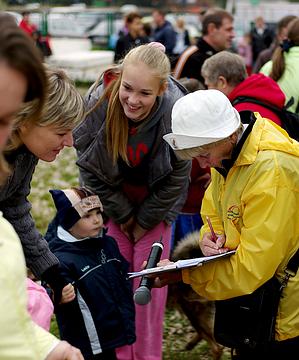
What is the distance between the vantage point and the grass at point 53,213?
197 inches

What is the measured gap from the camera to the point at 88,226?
13.1ft

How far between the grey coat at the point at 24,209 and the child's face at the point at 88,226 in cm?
52

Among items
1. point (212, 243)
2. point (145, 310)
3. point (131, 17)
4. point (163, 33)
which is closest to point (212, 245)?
point (212, 243)

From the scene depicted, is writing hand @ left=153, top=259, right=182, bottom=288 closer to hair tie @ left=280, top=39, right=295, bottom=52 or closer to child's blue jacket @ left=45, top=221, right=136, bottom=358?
child's blue jacket @ left=45, top=221, right=136, bottom=358

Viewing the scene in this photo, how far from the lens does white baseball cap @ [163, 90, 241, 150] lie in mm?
2938

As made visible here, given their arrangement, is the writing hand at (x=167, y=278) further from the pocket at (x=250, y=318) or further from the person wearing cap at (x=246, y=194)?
the pocket at (x=250, y=318)

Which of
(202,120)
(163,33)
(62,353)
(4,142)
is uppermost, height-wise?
(4,142)

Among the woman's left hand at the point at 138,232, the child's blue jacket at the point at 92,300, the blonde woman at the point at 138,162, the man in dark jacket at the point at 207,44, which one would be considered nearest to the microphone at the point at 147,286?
the child's blue jacket at the point at 92,300

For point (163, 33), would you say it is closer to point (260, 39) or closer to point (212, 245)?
point (260, 39)

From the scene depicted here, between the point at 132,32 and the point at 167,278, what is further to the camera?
the point at 132,32

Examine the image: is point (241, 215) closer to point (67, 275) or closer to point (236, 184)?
point (236, 184)

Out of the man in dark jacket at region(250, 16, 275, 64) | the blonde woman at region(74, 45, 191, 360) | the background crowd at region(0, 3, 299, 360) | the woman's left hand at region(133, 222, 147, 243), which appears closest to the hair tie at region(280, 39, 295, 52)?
the background crowd at region(0, 3, 299, 360)

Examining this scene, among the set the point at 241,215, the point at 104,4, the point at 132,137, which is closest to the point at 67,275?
the point at 132,137

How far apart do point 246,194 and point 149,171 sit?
4.17 feet
